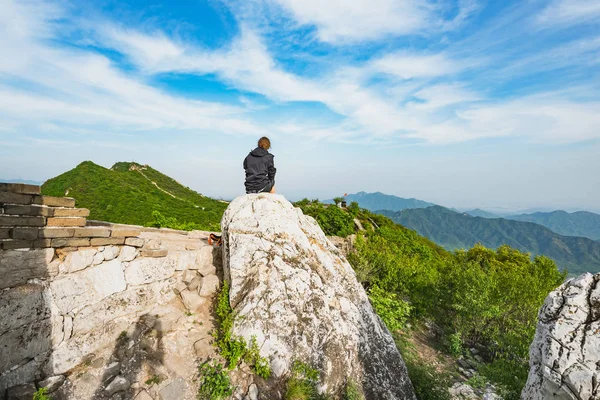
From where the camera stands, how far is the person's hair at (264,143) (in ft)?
31.0

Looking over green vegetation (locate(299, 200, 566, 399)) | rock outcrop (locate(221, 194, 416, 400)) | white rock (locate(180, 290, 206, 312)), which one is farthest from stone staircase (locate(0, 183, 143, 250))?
green vegetation (locate(299, 200, 566, 399))

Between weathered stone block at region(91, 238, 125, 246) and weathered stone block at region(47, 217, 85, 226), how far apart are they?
0.46 m

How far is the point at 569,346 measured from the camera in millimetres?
4102

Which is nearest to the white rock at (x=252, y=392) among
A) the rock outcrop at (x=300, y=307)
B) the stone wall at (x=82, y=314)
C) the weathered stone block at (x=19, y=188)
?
the rock outcrop at (x=300, y=307)

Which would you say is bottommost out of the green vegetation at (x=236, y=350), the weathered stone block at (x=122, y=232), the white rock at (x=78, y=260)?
the green vegetation at (x=236, y=350)

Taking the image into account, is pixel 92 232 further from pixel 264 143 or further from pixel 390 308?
pixel 390 308

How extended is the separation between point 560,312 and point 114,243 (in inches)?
340

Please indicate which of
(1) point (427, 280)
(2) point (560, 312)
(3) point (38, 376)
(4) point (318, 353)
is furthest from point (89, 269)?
(1) point (427, 280)

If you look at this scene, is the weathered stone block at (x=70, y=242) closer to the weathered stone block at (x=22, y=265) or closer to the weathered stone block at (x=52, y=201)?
the weathered stone block at (x=22, y=265)

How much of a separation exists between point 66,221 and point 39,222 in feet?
1.47

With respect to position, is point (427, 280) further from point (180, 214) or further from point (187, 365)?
point (180, 214)

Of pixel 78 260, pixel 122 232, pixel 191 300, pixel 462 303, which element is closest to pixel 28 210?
pixel 78 260

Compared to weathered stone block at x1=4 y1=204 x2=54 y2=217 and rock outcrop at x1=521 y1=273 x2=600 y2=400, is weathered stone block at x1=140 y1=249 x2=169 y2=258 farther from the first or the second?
rock outcrop at x1=521 y1=273 x2=600 y2=400

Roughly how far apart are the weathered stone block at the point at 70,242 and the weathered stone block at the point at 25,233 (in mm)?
346
